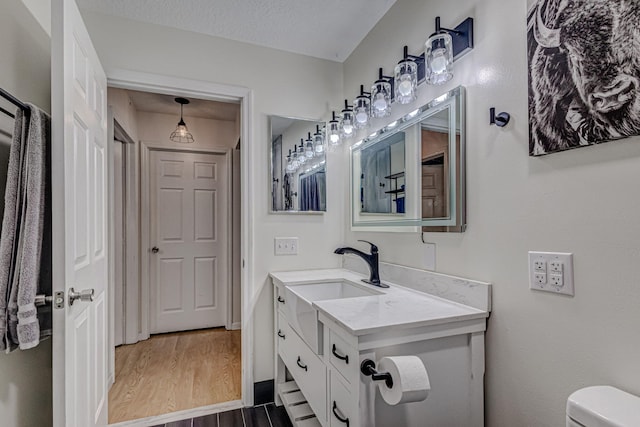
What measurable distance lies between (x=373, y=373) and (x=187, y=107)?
3.08 meters

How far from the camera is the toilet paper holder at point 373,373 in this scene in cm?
93

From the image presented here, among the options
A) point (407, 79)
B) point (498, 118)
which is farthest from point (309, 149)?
point (498, 118)

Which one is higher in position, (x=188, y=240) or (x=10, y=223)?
(x=10, y=223)

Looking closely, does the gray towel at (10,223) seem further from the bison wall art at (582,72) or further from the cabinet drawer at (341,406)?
the bison wall art at (582,72)

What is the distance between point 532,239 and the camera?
1030mm

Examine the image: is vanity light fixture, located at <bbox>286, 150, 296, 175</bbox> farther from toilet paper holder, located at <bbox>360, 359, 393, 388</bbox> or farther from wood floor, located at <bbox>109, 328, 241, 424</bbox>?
wood floor, located at <bbox>109, 328, 241, 424</bbox>

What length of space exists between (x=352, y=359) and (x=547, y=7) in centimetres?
125

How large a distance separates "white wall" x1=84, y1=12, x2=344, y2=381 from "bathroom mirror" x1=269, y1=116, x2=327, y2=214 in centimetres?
5

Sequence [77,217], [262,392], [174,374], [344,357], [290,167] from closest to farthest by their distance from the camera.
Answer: [344,357] → [77,217] → [262,392] → [290,167] → [174,374]

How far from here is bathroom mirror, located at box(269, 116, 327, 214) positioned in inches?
84.6

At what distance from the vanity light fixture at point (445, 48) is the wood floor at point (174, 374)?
2226mm

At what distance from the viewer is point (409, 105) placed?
165cm

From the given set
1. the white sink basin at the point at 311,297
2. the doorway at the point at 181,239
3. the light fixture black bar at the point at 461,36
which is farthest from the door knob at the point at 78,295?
the doorway at the point at 181,239

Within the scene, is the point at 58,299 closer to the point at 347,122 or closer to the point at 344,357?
the point at 344,357
